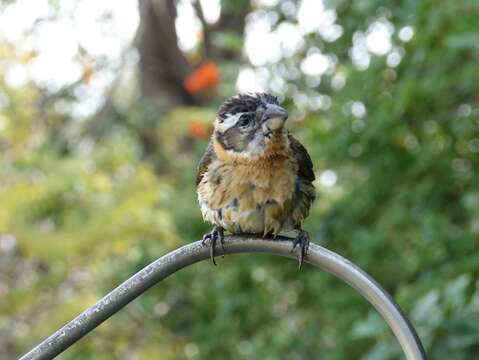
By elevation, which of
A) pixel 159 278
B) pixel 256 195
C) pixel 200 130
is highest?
pixel 200 130

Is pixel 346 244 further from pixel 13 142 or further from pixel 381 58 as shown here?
pixel 13 142

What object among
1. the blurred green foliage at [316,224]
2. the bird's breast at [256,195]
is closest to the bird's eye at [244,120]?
the bird's breast at [256,195]

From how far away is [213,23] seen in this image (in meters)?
8.48

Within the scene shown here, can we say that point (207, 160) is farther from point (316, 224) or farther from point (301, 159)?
point (316, 224)

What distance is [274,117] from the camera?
2.03 meters

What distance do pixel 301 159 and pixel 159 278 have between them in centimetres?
65

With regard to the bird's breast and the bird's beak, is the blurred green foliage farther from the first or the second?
the bird's beak

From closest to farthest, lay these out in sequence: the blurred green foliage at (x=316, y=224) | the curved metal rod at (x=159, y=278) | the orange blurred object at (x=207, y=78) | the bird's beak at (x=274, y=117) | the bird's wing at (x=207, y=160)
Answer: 1. the curved metal rod at (x=159, y=278)
2. the bird's beak at (x=274, y=117)
3. the bird's wing at (x=207, y=160)
4. the blurred green foliage at (x=316, y=224)
5. the orange blurred object at (x=207, y=78)

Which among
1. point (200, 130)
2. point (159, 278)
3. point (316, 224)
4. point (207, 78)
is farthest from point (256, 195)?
point (207, 78)

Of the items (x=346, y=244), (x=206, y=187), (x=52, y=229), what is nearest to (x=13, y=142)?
(x=52, y=229)

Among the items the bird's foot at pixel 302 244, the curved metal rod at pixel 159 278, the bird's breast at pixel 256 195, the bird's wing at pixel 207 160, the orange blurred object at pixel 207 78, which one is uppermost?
the orange blurred object at pixel 207 78

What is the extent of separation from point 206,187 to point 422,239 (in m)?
1.53

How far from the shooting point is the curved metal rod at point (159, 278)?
170 cm

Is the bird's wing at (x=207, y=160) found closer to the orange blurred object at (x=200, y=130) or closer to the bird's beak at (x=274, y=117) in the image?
the bird's beak at (x=274, y=117)
